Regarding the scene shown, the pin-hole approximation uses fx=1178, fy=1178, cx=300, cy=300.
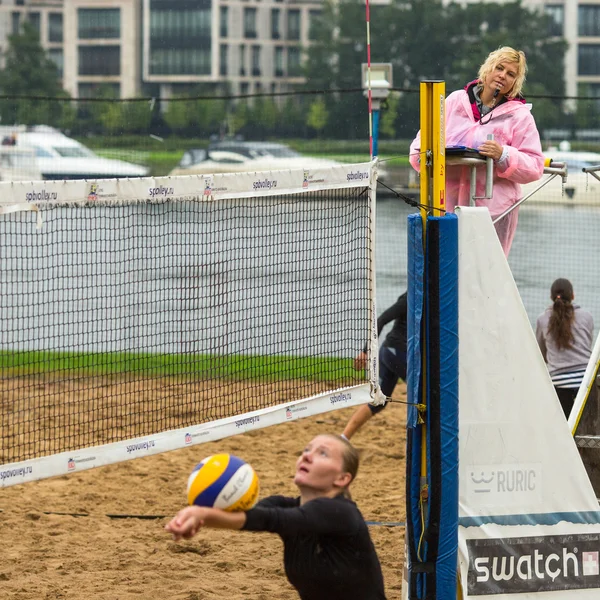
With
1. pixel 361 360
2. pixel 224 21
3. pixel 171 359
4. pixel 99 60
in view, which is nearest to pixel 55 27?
pixel 99 60

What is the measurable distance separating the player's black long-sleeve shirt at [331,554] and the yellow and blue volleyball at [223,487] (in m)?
0.16

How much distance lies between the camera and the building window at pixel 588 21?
210 feet

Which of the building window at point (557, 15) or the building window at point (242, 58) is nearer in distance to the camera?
the building window at point (557, 15)

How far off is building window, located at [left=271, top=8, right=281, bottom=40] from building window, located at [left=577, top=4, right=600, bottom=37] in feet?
53.0

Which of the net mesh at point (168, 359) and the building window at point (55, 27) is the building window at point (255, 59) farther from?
the net mesh at point (168, 359)

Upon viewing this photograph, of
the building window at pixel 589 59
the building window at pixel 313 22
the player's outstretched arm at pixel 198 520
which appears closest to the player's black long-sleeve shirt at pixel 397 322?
the player's outstretched arm at pixel 198 520

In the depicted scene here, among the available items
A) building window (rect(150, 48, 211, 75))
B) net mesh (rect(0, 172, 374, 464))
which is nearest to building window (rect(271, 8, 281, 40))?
building window (rect(150, 48, 211, 75))

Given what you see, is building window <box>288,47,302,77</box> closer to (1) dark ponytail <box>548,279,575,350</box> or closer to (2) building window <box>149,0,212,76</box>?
(2) building window <box>149,0,212,76</box>

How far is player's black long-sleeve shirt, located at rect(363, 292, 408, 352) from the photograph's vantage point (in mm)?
7762

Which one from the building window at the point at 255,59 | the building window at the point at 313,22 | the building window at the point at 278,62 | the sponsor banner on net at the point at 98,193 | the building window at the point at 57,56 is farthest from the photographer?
the building window at the point at 255,59

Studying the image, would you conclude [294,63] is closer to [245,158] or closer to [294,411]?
[245,158]

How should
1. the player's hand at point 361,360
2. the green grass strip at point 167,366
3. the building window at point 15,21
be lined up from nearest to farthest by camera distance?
the player's hand at point 361,360 → the green grass strip at point 167,366 → the building window at point 15,21

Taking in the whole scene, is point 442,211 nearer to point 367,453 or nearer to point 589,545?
point 589,545

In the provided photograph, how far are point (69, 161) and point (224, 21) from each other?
40879 mm
